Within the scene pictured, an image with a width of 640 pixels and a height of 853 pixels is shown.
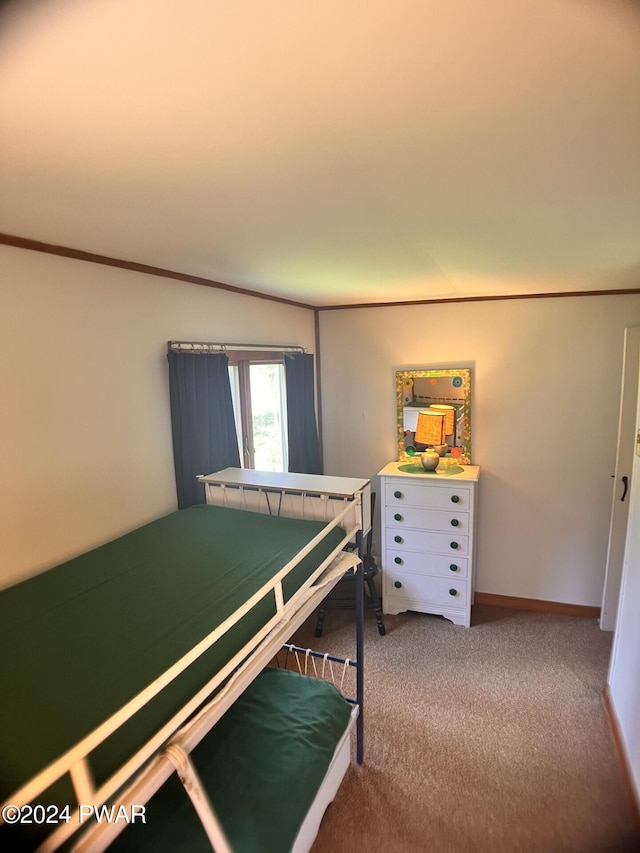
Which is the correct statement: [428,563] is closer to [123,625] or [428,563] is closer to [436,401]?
[436,401]

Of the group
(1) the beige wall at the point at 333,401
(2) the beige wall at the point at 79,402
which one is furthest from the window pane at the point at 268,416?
(2) the beige wall at the point at 79,402

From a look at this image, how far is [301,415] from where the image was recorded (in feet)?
11.0

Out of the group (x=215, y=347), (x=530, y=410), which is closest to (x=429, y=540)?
(x=530, y=410)

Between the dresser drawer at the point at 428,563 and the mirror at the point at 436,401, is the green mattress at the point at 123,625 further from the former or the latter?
the mirror at the point at 436,401

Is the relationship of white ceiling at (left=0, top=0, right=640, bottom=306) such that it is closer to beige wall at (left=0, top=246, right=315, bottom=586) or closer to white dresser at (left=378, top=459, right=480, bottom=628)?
beige wall at (left=0, top=246, right=315, bottom=586)

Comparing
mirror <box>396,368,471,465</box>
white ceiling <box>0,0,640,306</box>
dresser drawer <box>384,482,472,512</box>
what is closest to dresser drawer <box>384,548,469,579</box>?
dresser drawer <box>384,482,472,512</box>

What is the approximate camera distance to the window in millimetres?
2943

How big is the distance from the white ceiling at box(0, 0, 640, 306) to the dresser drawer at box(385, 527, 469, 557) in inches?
80.5

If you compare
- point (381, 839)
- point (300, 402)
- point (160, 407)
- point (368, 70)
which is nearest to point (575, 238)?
point (368, 70)

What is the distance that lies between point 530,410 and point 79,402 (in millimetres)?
2816

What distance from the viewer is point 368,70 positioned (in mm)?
655

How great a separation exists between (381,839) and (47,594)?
156cm

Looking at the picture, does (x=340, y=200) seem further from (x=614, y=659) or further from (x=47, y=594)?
(x=614, y=659)

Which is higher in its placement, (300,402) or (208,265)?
(208,265)
